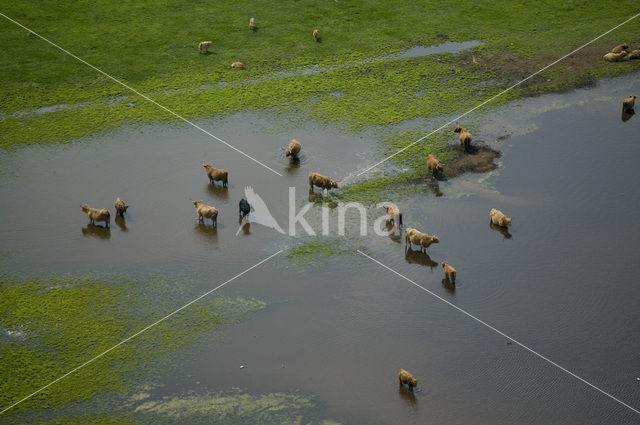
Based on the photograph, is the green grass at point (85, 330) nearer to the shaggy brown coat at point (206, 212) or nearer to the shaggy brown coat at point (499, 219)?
the shaggy brown coat at point (206, 212)

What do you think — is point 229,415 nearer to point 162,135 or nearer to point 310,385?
point 310,385

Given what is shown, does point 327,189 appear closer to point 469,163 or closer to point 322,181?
point 322,181

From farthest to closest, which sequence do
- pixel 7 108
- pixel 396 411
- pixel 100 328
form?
pixel 7 108 → pixel 100 328 → pixel 396 411

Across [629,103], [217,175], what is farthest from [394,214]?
[629,103]

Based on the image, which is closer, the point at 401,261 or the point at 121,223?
the point at 401,261

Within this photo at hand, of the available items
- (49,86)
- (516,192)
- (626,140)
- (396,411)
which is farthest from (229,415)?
(49,86)

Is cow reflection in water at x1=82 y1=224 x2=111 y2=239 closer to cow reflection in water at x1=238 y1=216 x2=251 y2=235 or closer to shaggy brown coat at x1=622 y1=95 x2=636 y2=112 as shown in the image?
cow reflection in water at x1=238 y1=216 x2=251 y2=235

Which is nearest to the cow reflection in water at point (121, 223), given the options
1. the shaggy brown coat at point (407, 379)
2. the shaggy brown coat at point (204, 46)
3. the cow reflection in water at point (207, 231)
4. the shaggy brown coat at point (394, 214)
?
the cow reflection in water at point (207, 231)
